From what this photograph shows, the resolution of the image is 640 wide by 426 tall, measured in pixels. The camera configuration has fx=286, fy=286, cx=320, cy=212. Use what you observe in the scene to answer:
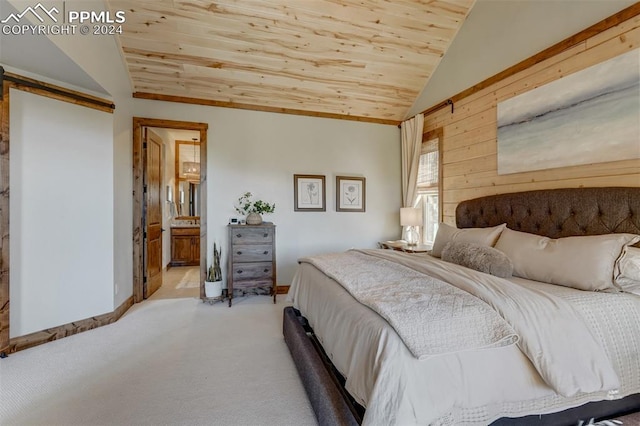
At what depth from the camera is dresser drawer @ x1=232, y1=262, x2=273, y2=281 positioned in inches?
147

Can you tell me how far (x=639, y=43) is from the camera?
1987 mm

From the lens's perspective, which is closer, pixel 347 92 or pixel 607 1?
pixel 607 1

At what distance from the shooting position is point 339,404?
1352 millimetres

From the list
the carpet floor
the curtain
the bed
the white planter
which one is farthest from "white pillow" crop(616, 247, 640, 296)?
the white planter

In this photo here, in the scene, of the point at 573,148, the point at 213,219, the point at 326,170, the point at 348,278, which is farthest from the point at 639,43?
the point at 213,219

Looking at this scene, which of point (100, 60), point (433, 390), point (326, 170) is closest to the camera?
point (433, 390)

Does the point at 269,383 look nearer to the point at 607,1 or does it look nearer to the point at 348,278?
the point at 348,278

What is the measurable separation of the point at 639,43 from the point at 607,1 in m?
0.46

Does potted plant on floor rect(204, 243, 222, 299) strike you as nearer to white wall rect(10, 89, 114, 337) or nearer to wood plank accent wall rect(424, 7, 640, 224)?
white wall rect(10, 89, 114, 337)

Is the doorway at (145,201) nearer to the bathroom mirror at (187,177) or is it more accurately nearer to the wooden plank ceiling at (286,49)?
the wooden plank ceiling at (286,49)

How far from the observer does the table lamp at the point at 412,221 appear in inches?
159

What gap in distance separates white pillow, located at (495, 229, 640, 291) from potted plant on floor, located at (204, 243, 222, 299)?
3326mm

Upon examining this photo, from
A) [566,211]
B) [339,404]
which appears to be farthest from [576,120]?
[339,404]

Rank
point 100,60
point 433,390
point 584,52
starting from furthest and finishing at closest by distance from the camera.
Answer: point 100,60
point 584,52
point 433,390
